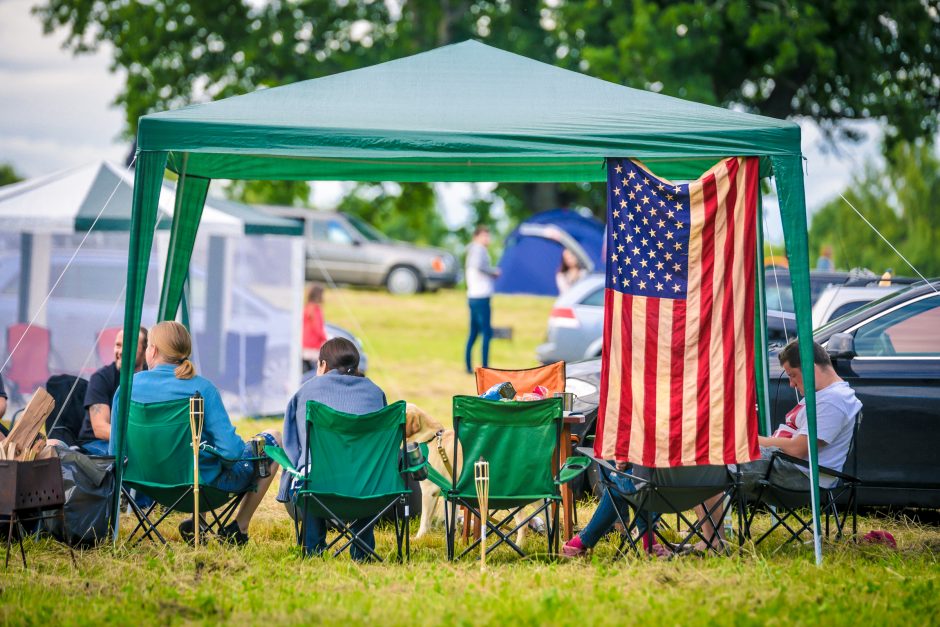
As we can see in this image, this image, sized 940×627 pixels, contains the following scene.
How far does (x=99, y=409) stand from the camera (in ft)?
19.2

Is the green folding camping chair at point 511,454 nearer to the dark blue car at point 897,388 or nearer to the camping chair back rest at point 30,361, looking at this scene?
the dark blue car at point 897,388

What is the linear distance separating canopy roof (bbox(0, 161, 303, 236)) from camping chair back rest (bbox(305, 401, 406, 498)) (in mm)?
4281

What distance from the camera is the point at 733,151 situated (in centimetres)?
509

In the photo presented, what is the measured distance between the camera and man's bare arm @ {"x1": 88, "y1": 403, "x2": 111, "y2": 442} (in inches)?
229

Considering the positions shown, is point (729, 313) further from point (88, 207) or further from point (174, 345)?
point (88, 207)

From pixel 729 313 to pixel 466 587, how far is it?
1830mm

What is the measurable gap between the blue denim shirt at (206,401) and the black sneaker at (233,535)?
0.32m

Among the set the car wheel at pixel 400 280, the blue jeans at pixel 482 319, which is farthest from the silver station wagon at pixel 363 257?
the blue jeans at pixel 482 319

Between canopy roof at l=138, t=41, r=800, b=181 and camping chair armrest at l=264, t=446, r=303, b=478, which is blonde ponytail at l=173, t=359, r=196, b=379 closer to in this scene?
camping chair armrest at l=264, t=446, r=303, b=478

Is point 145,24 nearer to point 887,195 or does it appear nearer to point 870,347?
point 870,347

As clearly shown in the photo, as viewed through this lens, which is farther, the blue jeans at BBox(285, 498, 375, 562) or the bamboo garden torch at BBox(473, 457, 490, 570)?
the blue jeans at BBox(285, 498, 375, 562)

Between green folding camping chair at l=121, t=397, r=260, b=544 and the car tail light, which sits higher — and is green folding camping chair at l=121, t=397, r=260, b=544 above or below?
below

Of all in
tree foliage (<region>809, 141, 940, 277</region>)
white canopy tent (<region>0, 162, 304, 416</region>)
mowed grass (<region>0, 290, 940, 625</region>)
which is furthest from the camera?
tree foliage (<region>809, 141, 940, 277</region>)

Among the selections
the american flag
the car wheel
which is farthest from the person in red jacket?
the car wheel
